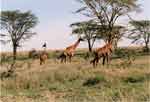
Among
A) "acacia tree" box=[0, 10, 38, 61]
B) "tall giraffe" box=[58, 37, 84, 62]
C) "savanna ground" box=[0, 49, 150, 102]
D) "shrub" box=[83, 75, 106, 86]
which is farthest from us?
"acacia tree" box=[0, 10, 38, 61]

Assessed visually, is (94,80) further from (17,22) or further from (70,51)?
(17,22)

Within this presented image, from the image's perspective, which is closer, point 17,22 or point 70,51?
point 70,51

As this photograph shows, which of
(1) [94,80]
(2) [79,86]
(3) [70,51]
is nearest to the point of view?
(2) [79,86]

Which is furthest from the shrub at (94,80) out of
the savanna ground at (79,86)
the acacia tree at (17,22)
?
the acacia tree at (17,22)

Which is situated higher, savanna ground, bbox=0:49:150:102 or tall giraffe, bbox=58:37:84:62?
tall giraffe, bbox=58:37:84:62

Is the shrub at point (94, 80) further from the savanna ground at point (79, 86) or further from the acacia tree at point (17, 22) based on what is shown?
the acacia tree at point (17, 22)

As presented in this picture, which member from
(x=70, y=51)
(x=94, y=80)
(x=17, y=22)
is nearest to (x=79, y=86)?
(x=94, y=80)

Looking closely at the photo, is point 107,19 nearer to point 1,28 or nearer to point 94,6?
point 94,6

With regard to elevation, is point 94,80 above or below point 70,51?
below

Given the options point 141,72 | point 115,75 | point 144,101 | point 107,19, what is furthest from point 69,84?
point 107,19

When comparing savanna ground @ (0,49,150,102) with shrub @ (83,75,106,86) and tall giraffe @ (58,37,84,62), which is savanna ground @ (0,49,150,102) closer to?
shrub @ (83,75,106,86)

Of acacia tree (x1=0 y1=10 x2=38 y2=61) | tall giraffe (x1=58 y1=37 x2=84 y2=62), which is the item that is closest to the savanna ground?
tall giraffe (x1=58 y1=37 x2=84 y2=62)

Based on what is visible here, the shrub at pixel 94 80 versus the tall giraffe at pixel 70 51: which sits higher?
the tall giraffe at pixel 70 51

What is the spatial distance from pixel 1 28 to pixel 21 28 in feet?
Result: 8.83
